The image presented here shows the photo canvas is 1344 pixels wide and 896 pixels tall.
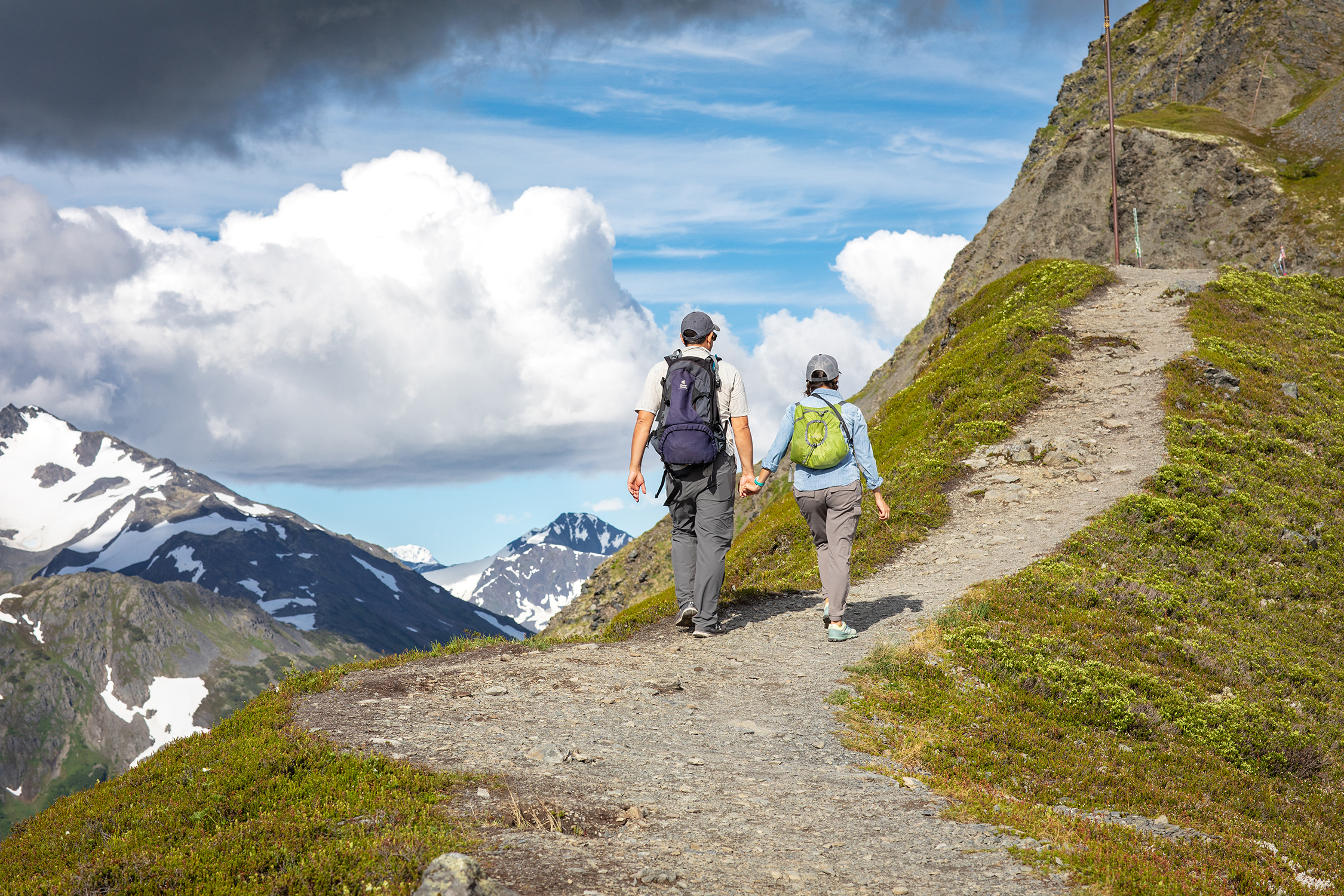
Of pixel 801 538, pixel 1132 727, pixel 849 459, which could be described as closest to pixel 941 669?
pixel 1132 727

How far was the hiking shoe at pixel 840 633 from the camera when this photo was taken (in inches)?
542

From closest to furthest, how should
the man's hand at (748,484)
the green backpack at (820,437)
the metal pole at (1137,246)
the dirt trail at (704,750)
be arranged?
the dirt trail at (704,750) < the man's hand at (748,484) < the green backpack at (820,437) < the metal pole at (1137,246)

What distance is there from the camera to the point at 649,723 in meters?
10.1

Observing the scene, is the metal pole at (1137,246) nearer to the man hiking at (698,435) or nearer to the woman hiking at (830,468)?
the woman hiking at (830,468)

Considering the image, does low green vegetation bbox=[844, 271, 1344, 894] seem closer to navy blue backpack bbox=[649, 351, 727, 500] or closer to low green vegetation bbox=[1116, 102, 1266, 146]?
navy blue backpack bbox=[649, 351, 727, 500]

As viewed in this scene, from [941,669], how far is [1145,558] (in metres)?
7.27

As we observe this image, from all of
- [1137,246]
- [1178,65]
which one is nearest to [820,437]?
[1137,246]

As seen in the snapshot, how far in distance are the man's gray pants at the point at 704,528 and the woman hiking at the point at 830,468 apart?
2.92ft

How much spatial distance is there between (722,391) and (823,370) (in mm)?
2065

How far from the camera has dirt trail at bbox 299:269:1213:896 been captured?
20.4ft

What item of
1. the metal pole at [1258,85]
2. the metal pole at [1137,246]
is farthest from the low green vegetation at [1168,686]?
the metal pole at [1258,85]

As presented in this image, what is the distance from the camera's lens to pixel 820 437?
44.9 feet

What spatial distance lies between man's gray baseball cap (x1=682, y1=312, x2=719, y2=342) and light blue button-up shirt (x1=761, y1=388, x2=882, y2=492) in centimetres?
201

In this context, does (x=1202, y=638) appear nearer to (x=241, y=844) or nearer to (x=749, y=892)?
(x=749, y=892)
